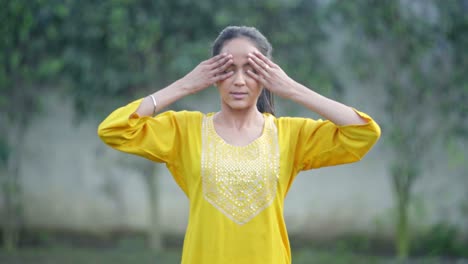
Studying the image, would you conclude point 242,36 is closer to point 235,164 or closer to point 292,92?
point 292,92

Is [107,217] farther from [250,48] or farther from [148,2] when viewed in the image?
[250,48]

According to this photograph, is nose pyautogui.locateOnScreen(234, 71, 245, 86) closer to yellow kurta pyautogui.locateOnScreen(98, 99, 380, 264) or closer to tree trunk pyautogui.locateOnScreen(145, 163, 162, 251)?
yellow kurta pyautogui.locateOnScreen(98, 99, 380, 264)

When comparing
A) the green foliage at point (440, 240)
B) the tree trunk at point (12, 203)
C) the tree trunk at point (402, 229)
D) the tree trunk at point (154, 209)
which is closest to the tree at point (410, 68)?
the tree trunk at point (402, 229)

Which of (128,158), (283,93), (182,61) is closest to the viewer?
(283,93)

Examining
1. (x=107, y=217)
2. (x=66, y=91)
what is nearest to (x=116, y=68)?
(x=66, y=91)

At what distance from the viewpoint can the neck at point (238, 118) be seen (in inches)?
115

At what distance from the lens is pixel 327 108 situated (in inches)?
111

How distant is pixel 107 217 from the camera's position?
24.8 ft

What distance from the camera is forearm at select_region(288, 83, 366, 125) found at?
9.17ft

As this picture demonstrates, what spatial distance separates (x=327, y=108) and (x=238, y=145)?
35 centimetres

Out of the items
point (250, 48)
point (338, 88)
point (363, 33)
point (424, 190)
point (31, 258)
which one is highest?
point (363, 33)

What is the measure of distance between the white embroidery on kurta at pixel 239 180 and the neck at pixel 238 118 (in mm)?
119

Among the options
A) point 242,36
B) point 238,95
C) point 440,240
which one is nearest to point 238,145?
point 238,95

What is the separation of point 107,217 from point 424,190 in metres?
3.03
